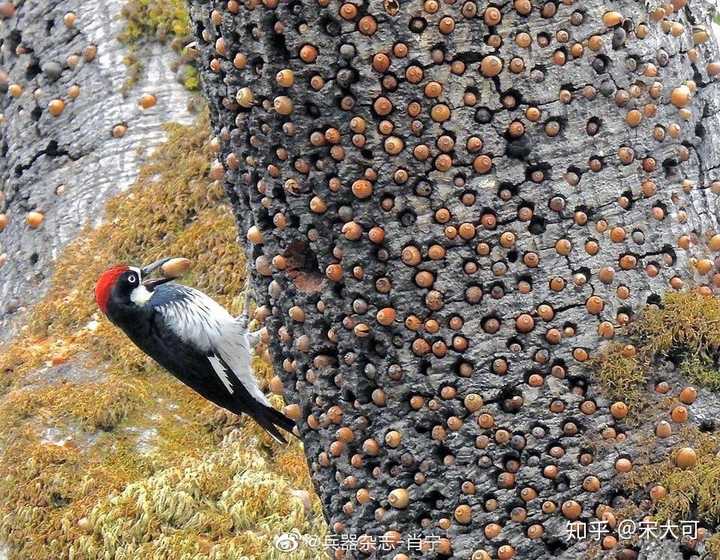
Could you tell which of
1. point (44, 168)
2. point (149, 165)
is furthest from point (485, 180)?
point (44, 168)

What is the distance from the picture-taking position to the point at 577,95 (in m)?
2.54

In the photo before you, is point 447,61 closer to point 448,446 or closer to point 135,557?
point 448,446

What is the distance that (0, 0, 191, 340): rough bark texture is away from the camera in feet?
20.4

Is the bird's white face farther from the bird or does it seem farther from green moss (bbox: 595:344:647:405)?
green moss (bbox: 595:344:647:405)

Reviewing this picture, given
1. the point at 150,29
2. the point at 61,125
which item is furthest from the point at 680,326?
the point at 61,125

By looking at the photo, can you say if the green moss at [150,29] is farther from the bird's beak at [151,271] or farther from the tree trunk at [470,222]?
the tree trunk at [470,222]

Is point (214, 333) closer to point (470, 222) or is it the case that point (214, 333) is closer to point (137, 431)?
point (137, 431)

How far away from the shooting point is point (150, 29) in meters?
6.45

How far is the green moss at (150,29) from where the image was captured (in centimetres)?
636

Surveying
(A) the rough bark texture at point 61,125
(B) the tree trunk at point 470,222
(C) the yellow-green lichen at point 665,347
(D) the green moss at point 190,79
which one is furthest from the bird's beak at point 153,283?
(C) the yellow-green lichen at point 665,347

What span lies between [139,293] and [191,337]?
0.99 ft

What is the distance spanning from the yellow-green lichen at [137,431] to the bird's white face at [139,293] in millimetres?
705

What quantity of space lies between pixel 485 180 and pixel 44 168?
4680 millimetres

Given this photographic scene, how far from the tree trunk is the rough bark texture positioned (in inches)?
146
